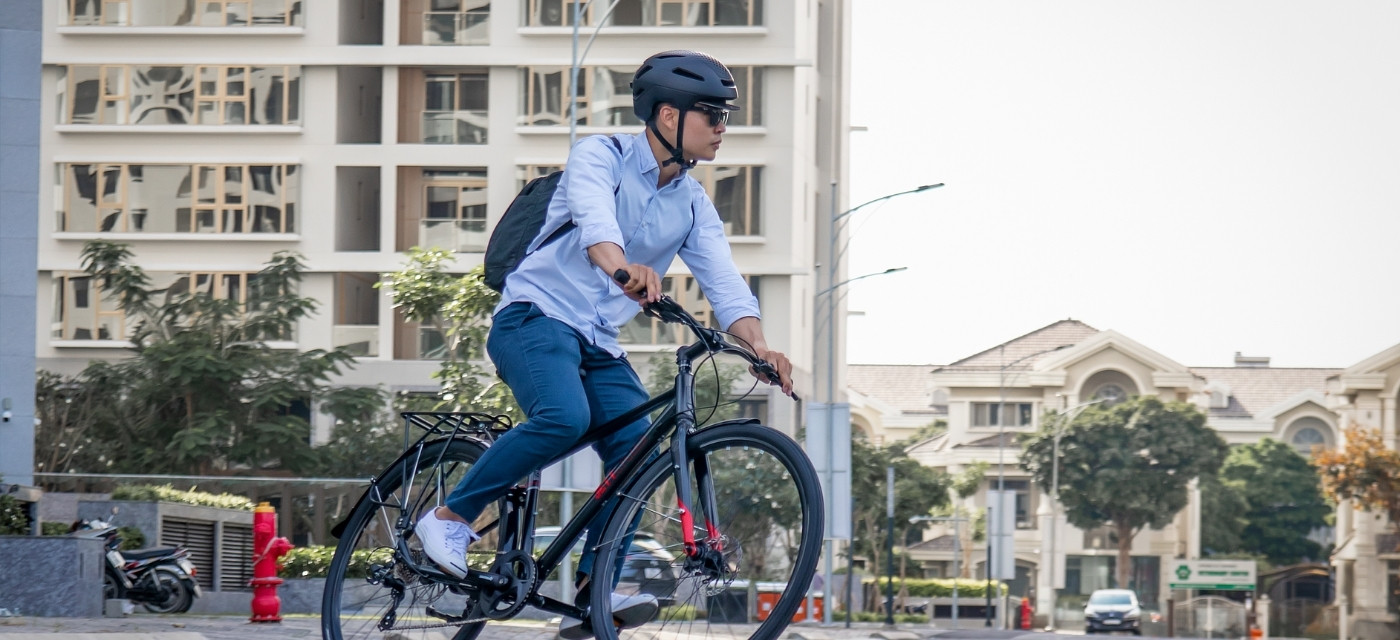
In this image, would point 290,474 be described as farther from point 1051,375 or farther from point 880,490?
point 1051,375

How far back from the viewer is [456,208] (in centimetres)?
4900

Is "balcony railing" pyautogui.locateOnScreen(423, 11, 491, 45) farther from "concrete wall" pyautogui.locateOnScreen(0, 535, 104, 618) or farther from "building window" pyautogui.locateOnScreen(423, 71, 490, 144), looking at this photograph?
"concrete wall" pyautogui.locateOnScreen(0, 535, 104, 618)

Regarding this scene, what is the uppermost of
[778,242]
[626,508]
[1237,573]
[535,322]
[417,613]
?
[778,242]

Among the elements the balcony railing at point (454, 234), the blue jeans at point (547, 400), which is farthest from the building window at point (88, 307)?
the blue jeans at point (547, 400)

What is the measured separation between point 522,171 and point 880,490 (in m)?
13.2

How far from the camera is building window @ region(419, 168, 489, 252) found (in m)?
48.4

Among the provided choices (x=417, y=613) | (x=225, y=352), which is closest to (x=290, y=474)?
(x=225, y=352)

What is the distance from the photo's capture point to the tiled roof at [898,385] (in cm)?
11269

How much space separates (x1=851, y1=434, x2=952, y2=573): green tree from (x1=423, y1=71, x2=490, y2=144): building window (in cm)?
1266

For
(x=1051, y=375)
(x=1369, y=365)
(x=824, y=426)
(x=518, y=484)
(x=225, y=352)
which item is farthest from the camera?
(x=1051, y=375)

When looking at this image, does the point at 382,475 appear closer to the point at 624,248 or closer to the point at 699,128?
the point at 624,248

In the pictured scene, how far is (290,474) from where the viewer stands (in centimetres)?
3772

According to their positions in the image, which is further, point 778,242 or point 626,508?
point 778,242

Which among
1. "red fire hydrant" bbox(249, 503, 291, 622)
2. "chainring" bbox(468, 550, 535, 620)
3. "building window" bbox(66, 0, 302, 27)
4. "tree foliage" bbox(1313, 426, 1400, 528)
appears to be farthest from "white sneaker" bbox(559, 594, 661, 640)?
"tree foliage" bbox(1313, 426, 1400, 528)
